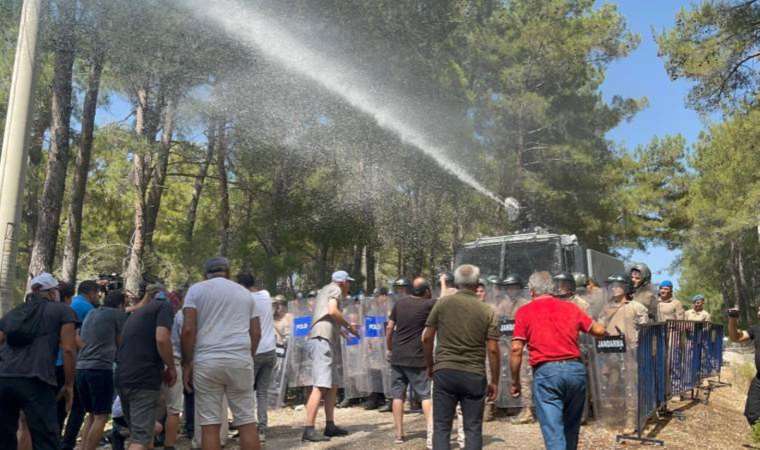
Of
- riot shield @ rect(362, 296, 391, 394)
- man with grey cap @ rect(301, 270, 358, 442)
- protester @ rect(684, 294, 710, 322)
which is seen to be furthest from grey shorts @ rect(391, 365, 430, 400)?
protester @ rect(684, 294, 710, 322)

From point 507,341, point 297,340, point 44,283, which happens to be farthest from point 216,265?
point 297,340

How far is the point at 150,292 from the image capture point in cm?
613

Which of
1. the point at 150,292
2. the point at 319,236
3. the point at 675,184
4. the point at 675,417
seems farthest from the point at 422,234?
the point at 675,184

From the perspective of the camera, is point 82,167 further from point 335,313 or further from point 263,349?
point 335,313

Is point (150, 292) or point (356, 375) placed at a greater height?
point (150, 292)

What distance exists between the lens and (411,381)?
7.00 m

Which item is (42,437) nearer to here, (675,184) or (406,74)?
(406,74)

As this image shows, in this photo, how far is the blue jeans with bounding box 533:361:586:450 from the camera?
16.6 ft

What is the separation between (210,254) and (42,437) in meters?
21.7

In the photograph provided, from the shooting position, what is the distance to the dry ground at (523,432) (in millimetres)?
7148

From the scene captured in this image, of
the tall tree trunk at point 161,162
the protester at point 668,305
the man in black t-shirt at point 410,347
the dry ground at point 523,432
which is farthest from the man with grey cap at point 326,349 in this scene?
the tall tree trunk at point 161,162

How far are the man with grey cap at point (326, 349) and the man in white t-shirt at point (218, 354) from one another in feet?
7.11

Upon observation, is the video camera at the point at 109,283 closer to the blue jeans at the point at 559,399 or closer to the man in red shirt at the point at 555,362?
the man in red shirt at the point at 555,362

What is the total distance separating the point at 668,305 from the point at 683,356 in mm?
1268
